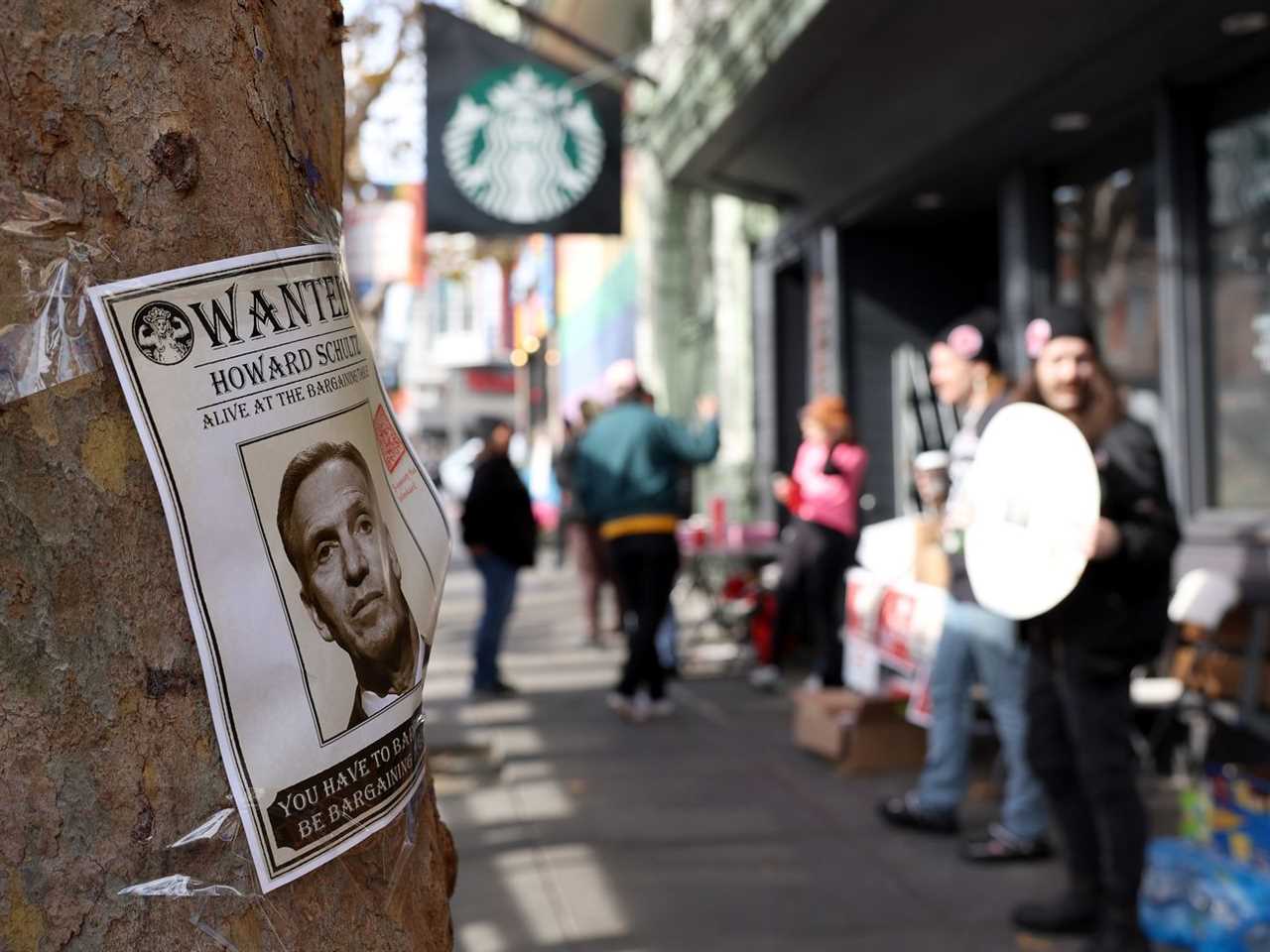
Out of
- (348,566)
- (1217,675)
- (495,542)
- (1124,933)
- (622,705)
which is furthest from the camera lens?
(495,542)

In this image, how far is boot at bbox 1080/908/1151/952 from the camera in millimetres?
3865

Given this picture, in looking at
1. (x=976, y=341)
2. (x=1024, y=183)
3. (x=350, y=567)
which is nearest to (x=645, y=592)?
(x=976, y=341)

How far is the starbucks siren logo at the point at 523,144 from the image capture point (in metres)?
8.42

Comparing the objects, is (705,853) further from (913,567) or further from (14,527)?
(14,527)

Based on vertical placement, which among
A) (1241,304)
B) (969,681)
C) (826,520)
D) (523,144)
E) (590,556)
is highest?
(523,144)

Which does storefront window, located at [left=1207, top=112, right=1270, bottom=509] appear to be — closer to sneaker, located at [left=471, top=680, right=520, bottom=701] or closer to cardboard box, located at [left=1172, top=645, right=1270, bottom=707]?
cardboard box, located at [left=1172, top=645, right=1270, bottom=707]

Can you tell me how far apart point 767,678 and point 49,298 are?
8.13 m

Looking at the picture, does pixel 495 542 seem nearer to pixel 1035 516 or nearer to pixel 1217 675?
pixel 1217 675

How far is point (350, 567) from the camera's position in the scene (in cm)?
132

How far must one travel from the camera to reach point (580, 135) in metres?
8.69

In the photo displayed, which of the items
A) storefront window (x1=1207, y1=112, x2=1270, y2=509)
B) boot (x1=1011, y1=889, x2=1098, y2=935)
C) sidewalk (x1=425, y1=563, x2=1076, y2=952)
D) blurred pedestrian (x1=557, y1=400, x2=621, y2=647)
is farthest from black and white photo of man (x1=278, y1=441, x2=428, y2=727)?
blurred pedestrian (x1=557, y1=400, x2=621, y2=647)

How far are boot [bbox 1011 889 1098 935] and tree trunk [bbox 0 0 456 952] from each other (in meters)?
3.49

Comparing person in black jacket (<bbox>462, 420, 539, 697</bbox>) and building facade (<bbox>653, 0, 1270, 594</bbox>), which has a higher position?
building facade (<bbox>653, 0, 1270, 594</bbox>)

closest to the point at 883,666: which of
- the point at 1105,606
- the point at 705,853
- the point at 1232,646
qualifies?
the point at 1232,646
